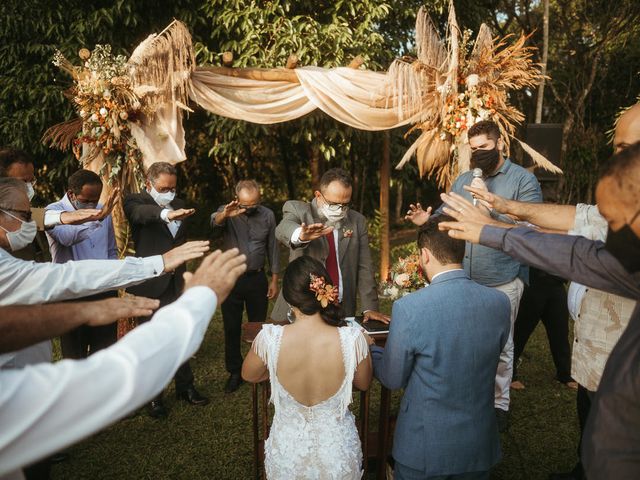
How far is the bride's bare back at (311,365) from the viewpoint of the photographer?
2463 mm

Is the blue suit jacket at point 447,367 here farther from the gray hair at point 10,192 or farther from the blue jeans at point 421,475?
the gray hair at point 10,192

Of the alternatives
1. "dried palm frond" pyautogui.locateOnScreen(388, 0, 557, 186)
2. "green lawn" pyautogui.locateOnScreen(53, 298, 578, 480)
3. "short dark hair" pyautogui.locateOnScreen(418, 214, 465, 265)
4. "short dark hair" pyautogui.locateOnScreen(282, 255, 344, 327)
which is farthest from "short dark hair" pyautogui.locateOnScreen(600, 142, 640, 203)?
"dried palm frond" pyautogui.locateOnScreen(388, 0, 557, 186)

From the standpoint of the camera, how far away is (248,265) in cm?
495

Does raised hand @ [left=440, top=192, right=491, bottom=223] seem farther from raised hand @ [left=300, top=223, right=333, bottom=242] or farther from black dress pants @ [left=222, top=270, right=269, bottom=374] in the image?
black dress pants @ [left=222, top=270, right=269, bottom=374]

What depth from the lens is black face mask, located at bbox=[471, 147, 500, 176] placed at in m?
4.01

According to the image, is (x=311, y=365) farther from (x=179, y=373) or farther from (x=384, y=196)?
(x=384, y=196)

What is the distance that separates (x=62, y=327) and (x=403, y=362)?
4.72 ft

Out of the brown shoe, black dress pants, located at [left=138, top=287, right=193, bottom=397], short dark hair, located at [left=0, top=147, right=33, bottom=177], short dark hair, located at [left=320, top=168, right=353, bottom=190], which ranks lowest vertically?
the brown shoe

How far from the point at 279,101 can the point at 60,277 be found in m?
4.44

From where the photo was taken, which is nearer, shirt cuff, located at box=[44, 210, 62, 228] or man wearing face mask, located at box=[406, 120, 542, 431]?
shirt cuff, located at box=[44, 210, 62, 228]

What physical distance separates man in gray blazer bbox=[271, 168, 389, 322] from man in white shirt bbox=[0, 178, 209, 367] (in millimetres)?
1446

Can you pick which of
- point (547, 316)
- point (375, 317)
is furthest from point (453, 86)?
point (375, 317)

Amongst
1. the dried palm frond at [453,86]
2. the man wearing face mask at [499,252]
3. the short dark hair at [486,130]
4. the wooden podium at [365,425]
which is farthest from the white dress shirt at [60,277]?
the dried palm frond at [453,86]

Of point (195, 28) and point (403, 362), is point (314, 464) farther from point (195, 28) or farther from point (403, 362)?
point (195, 28)
